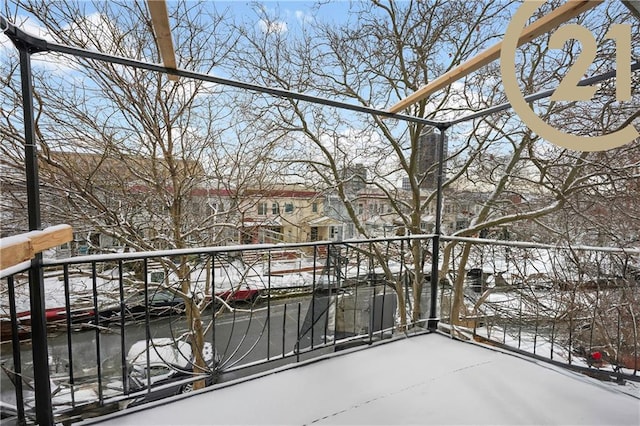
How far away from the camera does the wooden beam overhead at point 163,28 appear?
35.5 inches

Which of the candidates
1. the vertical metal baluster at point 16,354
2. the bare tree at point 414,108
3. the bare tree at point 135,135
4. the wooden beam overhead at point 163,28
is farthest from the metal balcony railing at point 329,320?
the bare tree at point 414,108

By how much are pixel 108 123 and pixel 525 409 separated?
200 inches

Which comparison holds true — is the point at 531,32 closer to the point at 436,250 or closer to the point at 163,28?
the point at 163,28

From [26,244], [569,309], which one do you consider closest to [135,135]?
[26,244]

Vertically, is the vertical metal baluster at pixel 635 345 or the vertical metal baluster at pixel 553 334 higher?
the vertical metal baluster at pixel 635 345

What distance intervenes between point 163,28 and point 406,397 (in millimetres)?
1736

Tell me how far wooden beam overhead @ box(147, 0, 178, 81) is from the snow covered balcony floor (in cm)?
141

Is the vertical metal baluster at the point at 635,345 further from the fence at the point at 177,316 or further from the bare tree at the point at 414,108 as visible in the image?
the bare tree at the point at 414,108

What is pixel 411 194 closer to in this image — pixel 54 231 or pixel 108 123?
pixel 108 123

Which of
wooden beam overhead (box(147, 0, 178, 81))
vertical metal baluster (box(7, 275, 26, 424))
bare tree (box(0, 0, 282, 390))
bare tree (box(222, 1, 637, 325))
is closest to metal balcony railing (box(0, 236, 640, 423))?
vertical metal baluster (box(7, 275, 26, 424))

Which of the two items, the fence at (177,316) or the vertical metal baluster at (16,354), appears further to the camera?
the fence at (177,316)

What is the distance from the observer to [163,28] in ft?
3.34

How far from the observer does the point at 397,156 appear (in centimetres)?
655

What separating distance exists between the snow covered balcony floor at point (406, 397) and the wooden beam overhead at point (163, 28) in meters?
1.41
